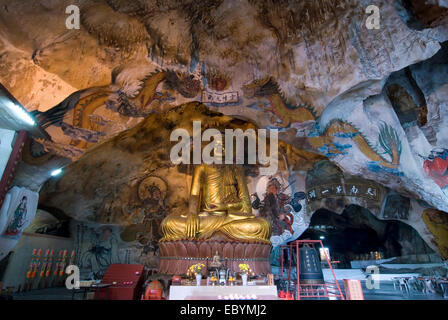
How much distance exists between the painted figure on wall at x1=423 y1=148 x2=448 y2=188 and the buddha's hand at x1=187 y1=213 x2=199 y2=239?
16.1 feet

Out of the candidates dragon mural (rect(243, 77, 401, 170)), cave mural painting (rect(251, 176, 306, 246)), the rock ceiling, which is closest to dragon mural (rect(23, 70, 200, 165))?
the rock ceiling

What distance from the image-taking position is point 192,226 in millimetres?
6234

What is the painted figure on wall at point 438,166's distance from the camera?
5012 millimetres

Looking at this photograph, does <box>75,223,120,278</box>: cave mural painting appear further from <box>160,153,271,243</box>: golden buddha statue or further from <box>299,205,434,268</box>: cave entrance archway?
<box>299,205,434,268</box>: cave entrance archway

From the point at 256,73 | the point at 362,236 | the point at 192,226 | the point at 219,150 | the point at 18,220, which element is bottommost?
the point at 18,220

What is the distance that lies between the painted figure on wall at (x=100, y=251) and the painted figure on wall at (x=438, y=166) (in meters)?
8.40

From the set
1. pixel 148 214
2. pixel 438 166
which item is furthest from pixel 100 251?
pixel 438 166

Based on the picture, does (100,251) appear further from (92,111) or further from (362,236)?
(362,236)

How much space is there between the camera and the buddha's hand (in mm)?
6127

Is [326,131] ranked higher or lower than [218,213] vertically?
higher

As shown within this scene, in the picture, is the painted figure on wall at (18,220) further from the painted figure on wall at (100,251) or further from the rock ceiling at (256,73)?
the painted figure on wall at (100,251)

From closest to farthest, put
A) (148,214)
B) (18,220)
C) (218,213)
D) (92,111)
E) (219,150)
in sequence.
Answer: (18,220) → (92,111) → (218,213) → (219,150) → (148,214)

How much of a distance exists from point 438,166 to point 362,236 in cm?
823
